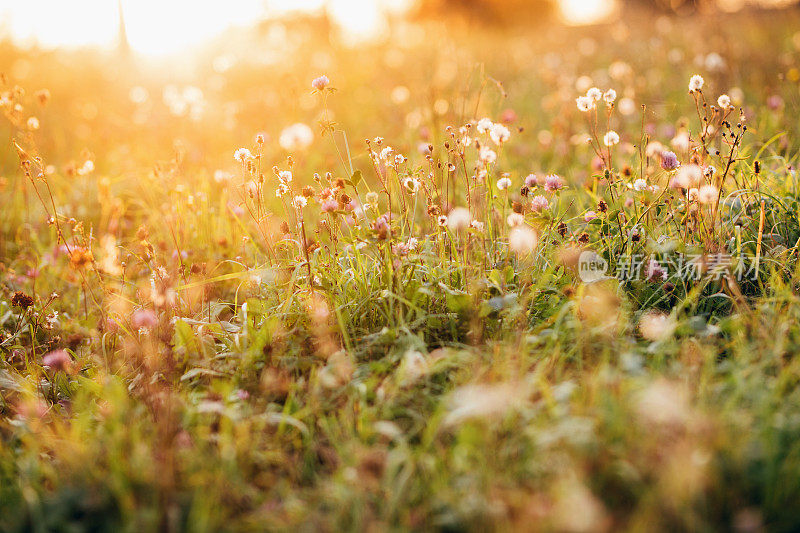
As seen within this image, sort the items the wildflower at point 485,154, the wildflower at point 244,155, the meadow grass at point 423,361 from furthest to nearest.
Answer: the wildflower at point 244,155 < the wildflower at point 485,154 < the meadow grass at point 423,361

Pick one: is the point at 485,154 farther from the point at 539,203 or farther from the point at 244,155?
the point at 244,155

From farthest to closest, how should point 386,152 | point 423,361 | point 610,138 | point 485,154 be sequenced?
point 610,138 → point 386,152 → point 485,154 → point 423,361

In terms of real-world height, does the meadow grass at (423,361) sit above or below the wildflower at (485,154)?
below

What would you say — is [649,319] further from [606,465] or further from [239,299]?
[239,299]

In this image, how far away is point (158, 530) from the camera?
4.17 feet

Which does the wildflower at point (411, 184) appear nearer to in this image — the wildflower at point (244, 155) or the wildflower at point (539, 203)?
the wildflower at point (539, 203)

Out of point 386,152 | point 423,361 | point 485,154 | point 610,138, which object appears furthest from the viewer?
point 610,138

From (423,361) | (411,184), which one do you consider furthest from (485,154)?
(423,361)

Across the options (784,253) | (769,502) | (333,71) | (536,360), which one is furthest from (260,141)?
(333,71)

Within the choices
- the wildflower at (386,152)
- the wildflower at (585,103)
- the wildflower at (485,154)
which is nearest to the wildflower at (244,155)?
the wildflower at (386,152)

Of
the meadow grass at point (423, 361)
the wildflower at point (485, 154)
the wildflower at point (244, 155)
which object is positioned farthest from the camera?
the wildflower at point (244, 155)

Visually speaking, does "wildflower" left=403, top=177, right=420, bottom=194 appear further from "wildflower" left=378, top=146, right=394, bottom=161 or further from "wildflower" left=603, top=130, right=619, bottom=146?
"wildflower" left=603, top=130, right=619, bottom=146

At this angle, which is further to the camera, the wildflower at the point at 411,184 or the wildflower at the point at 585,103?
the wildflower at the point at 585,103

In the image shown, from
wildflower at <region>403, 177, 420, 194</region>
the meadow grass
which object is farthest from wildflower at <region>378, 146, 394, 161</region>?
wildflower at <region>403, 177, 420, 194</region>
